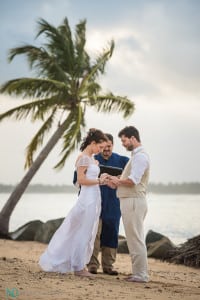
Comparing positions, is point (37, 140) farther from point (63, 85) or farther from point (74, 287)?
point (74, 287)

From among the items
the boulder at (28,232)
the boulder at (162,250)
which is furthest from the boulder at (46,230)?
the boulder at (162,250)

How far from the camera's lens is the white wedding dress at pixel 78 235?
7875 mm

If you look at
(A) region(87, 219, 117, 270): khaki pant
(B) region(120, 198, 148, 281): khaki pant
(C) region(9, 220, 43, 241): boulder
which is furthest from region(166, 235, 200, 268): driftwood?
(C) region(9, 220, 43, 241): boulder

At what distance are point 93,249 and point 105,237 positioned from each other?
274 mm

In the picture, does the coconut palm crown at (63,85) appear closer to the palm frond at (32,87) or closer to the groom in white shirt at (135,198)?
the palm frond at (32,87)

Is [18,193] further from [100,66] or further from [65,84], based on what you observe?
[100,66]

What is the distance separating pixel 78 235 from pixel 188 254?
467 centimetres

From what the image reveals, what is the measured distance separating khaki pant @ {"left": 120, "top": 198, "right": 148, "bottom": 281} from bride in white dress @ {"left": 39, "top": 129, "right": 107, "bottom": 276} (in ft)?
1.90

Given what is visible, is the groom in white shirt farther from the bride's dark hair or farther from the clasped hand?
the bride's dark hair

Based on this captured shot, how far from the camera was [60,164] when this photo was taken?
715 inches

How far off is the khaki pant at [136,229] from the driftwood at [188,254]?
432cm

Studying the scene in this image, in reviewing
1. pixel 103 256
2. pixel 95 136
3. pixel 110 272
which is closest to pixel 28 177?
pixel 103 256

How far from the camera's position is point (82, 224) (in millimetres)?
8008

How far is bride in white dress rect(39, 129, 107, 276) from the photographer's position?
25.9ft
